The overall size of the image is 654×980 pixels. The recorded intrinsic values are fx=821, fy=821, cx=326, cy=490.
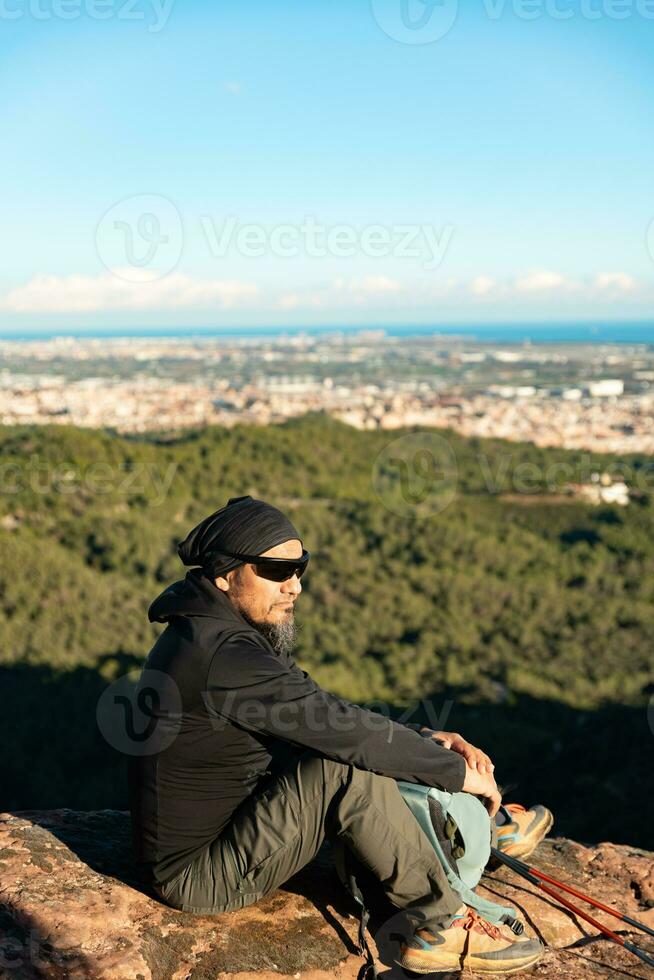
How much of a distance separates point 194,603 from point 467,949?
1451 mm

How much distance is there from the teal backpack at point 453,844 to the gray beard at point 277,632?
60cm

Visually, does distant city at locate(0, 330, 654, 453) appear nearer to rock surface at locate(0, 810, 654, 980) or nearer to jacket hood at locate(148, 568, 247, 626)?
rock surface at locate(0, 810, 654, 980)

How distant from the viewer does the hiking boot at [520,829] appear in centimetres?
344

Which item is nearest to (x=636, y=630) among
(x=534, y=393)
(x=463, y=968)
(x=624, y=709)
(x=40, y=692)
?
(x=624, y=709)

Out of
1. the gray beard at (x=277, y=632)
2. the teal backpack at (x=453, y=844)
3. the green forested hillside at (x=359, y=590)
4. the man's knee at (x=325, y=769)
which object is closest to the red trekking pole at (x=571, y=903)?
the teal backpack at (x=453, y=844)

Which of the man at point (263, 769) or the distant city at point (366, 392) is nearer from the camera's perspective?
the man at point (263, 769)

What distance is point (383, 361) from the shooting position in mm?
80688

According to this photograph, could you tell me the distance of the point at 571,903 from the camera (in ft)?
10.8

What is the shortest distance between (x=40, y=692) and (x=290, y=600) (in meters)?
12.4

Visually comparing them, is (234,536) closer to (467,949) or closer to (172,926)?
(172,926)

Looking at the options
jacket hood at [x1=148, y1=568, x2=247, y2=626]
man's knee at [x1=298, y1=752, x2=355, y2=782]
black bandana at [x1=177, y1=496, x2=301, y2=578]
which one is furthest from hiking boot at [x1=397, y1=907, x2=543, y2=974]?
black bandana at [x1=177, y1=496, x2=301, y2=578]

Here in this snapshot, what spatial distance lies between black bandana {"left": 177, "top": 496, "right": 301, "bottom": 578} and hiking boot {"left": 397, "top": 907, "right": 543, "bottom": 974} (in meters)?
1.37

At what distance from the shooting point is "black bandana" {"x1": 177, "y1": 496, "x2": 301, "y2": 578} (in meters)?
2.70

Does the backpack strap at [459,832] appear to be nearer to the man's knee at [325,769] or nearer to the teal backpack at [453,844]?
the teal backpack at [453,844]
